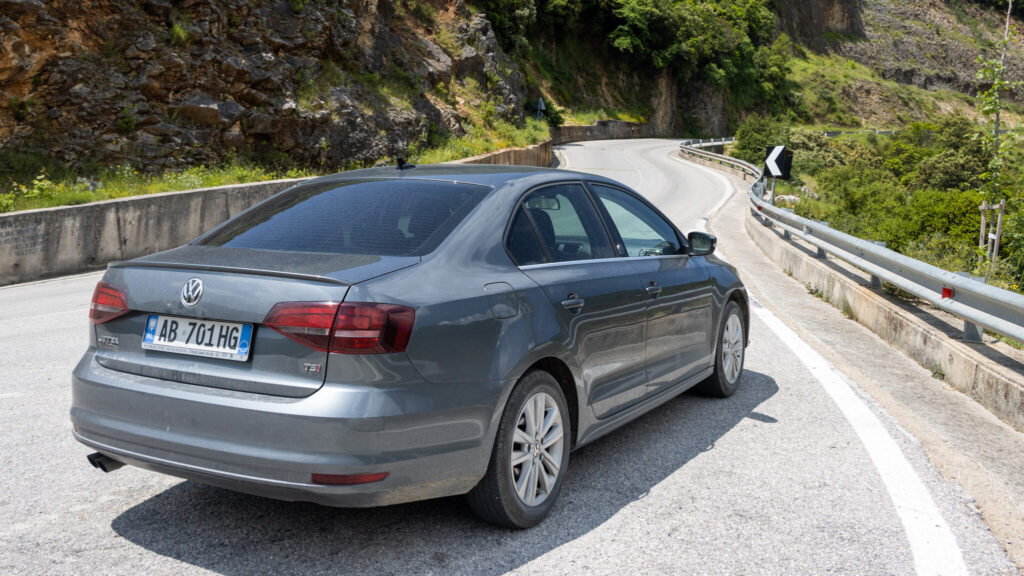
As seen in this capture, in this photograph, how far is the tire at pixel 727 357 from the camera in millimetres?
5871

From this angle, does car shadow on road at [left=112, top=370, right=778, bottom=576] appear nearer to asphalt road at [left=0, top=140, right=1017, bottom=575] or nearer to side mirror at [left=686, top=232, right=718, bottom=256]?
asphalt road at [left=0, top=140, right=1017, bottom=575]

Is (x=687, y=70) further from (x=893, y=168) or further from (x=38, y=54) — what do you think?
(x=38, y=54)

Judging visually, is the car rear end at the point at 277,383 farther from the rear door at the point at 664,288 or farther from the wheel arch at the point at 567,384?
the rear door at the point at 664,288

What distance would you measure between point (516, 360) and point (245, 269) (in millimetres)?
1143

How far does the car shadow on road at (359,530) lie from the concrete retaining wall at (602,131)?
56576 mm

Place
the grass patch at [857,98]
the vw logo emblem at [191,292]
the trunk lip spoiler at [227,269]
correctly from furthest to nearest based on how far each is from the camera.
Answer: the grass patch at [857,98] → the vw logo emblem at [191,292] → the trunk lip spoiler at [227,269]

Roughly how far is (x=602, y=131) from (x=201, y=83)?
53.3m

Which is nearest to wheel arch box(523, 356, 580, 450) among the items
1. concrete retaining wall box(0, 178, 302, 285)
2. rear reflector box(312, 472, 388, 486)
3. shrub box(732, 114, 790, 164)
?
rear reflector box(312, 472, 388, 486)

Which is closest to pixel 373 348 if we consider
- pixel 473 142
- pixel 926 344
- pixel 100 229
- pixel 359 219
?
pixel 359 219

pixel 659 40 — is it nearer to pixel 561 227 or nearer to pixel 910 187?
pixel 910 187

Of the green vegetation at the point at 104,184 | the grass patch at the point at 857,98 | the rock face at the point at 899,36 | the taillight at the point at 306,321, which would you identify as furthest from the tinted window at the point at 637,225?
the rock face at the point at 899,36

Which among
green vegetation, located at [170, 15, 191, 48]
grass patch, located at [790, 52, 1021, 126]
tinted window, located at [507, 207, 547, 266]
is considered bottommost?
tinted window, located at [507, 207, 547, 266]

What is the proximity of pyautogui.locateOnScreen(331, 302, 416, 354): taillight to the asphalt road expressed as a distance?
878 mm

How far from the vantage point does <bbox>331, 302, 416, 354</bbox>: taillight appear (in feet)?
10.3
